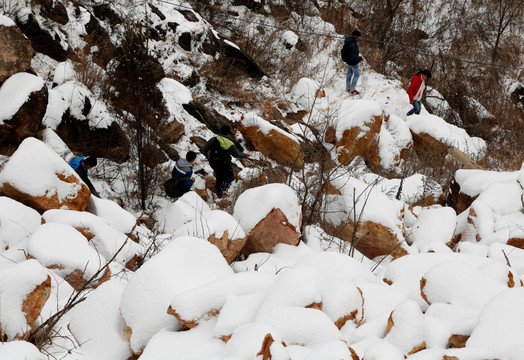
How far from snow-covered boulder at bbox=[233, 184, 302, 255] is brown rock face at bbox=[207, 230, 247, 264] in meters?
0.20

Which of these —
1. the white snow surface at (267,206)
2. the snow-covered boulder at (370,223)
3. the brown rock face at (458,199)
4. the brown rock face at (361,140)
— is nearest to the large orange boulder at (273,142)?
the brown rock face at (361,140)

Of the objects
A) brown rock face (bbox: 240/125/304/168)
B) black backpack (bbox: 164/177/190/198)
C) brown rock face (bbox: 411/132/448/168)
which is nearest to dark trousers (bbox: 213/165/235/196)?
black backpack (bbox: 164/177/190/198)

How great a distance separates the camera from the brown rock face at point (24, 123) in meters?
5.00

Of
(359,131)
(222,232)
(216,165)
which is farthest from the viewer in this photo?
(359,131)

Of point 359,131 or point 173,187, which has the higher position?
point 359,131

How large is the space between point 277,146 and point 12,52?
4166 mm

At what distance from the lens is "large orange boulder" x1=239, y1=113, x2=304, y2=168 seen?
7.38 metres

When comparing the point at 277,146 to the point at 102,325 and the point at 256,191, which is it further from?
the point at 102,325

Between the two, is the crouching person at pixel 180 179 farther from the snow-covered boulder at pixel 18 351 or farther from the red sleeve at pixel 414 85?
the red sleeve at pixel 414 85

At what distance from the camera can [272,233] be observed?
3994mm

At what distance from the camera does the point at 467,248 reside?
4.41 metres

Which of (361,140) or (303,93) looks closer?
(361,140)

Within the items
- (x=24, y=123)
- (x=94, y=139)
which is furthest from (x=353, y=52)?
(x=24, y=123)

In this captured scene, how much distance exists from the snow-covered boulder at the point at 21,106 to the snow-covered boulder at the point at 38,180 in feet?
4.35
